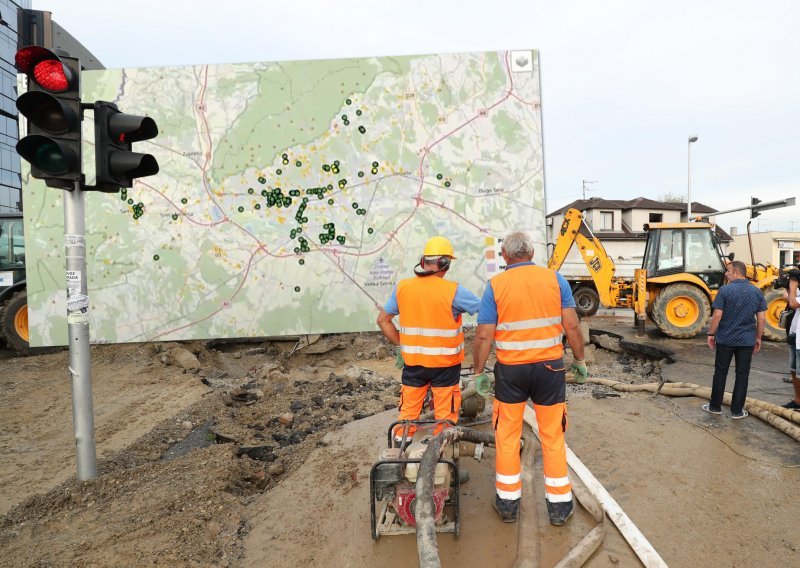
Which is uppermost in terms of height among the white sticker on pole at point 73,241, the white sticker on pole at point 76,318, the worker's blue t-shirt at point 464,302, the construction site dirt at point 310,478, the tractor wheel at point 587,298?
the white sticker on pole at point 73,241

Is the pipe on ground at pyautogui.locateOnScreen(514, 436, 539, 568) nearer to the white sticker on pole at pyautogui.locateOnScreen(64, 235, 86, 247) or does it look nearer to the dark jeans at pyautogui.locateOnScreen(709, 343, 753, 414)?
the dark jeans at pyautogui.locateOnScreen(709, 343, 753, 414)

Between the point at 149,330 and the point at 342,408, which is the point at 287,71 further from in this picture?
the point at 342,408

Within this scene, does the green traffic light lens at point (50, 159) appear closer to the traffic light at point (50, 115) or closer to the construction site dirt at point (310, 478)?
the traffic light at point (50, 115)

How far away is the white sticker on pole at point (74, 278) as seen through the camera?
4.20m

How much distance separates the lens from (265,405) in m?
6.67

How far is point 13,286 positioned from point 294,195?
20.4 feet

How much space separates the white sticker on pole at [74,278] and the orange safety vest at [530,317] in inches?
145

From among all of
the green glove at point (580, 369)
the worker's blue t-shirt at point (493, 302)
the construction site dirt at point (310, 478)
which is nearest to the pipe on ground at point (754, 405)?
the construction site dirt at point (310, 478)

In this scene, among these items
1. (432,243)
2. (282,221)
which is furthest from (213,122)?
(432,243)

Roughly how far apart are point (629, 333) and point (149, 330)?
1129cm

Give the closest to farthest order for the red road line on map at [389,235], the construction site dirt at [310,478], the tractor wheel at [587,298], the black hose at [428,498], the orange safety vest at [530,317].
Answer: the black hose at [428,498]
the construction site dirt at [310,478]
the orange safety vest at [530,317]
the red road line on map at [389,235]
the tractor wheel at [587,298]

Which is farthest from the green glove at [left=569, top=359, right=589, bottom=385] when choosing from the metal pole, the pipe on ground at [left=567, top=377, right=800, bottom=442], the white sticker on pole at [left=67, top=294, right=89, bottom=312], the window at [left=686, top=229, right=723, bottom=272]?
the window at [left=686, top=229, right=723, bottom=272]

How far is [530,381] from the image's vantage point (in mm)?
3209

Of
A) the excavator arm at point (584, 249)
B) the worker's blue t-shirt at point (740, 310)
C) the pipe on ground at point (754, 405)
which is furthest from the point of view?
the excavator arm at point (584, 249)
